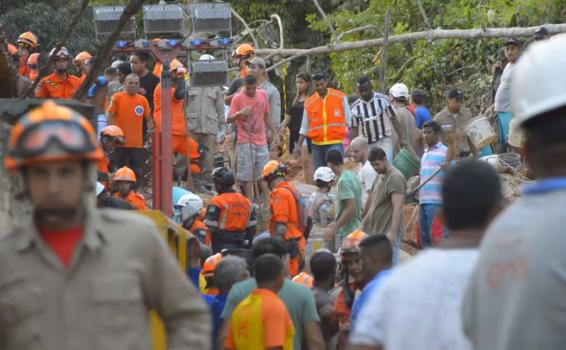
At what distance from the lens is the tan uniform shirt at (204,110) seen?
742 inches

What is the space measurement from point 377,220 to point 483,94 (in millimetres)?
6998

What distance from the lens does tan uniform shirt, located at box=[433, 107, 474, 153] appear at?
1708cm

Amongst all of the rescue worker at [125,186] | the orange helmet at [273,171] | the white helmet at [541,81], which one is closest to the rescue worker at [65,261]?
the white helmet at [541,81]

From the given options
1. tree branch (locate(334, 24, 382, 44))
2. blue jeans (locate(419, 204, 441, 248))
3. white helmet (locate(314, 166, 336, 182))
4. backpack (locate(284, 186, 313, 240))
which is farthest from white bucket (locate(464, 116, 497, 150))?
tree branch (locate(334, 24, 382, 44))

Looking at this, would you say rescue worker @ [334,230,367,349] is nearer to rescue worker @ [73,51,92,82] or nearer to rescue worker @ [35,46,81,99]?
rescue worker @ [35,46,81,99]

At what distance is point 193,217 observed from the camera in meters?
13.8

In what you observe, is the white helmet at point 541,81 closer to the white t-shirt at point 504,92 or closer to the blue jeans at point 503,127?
the white t-shirt at point 504,92

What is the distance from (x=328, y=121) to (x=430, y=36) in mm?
3955

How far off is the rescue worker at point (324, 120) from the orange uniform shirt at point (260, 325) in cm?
918

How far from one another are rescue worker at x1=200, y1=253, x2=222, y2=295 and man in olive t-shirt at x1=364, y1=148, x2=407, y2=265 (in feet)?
10.0

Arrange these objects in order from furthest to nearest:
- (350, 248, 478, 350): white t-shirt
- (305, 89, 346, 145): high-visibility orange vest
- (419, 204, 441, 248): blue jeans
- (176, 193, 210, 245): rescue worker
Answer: (305, 89, 346, 145): high-visibility orange vest
(419, 204, 441, 248): blue jeans
(176, 193, 210, 245): rescue worker
(350, 248, 478, 350): white t-shirt

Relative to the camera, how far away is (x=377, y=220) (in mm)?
14234

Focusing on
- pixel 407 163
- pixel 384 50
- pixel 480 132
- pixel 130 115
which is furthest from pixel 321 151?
pixel 384 50

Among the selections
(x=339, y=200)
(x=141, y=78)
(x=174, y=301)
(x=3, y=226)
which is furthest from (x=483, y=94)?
(x=174, y=301)
